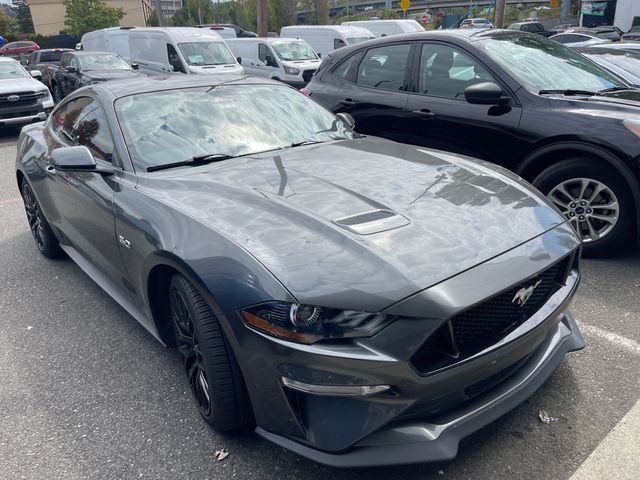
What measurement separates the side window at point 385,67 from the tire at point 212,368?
3.54 meters

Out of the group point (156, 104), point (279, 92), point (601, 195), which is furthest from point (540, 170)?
point (156, 104)

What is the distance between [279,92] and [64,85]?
12.8 m

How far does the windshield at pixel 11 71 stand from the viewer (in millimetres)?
11984

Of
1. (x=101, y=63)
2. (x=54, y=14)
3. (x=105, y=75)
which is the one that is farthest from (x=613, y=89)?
(x=54, y=14)

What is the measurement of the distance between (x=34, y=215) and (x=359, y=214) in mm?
3605

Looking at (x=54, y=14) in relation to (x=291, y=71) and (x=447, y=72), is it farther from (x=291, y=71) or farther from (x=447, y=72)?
(x=447, y=72)

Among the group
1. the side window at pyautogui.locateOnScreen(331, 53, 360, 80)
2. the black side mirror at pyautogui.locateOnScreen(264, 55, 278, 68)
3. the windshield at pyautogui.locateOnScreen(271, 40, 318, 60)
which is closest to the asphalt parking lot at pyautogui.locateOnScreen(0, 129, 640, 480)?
the side window at pyautogui.locateOnScreen(331, 53, 360, 80)

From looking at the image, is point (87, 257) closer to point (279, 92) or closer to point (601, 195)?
point (279, 92)

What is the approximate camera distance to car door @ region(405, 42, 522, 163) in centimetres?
448

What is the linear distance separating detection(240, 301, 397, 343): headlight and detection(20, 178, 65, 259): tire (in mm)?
3243

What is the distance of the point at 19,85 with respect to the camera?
11414 millimetres

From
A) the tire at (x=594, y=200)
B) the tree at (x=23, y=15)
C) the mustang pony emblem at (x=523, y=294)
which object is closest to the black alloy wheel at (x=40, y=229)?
the mustang pony emblem at (x=523, y=294)

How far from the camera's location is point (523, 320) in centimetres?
220

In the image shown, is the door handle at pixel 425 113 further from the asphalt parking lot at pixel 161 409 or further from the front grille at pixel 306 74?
the front grille at pixel 306 74
